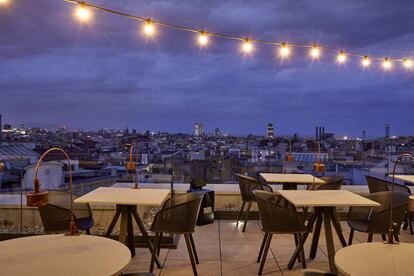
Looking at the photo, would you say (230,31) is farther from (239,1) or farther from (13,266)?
(13,266)

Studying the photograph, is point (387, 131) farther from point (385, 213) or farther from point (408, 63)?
point (385, 213)

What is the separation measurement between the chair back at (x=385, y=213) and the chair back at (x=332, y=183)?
A: 2.72 ft

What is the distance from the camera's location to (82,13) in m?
4.63

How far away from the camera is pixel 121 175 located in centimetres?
653

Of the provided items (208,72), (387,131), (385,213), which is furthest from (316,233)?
(208,72)

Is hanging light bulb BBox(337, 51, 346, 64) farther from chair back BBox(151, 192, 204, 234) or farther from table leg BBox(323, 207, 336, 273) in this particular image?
chair back BBox(151, 192, 204, 234)

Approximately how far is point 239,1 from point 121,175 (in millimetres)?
3579

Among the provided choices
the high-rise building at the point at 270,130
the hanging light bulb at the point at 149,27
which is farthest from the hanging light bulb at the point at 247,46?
the high-rise building at the point at 270,130

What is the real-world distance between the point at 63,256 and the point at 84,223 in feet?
7.76

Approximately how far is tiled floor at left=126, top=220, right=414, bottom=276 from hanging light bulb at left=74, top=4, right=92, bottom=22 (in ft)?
9.52

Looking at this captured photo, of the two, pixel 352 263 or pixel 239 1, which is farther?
pixel 239 1

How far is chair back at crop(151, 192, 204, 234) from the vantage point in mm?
4227

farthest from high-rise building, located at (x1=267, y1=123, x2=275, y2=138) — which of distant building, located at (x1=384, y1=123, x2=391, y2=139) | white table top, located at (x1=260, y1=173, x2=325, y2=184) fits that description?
distant building, located at (x1=384, y1=123, x2=391, y2=139)

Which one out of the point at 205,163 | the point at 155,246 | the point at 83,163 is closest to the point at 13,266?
the point at 155,246
